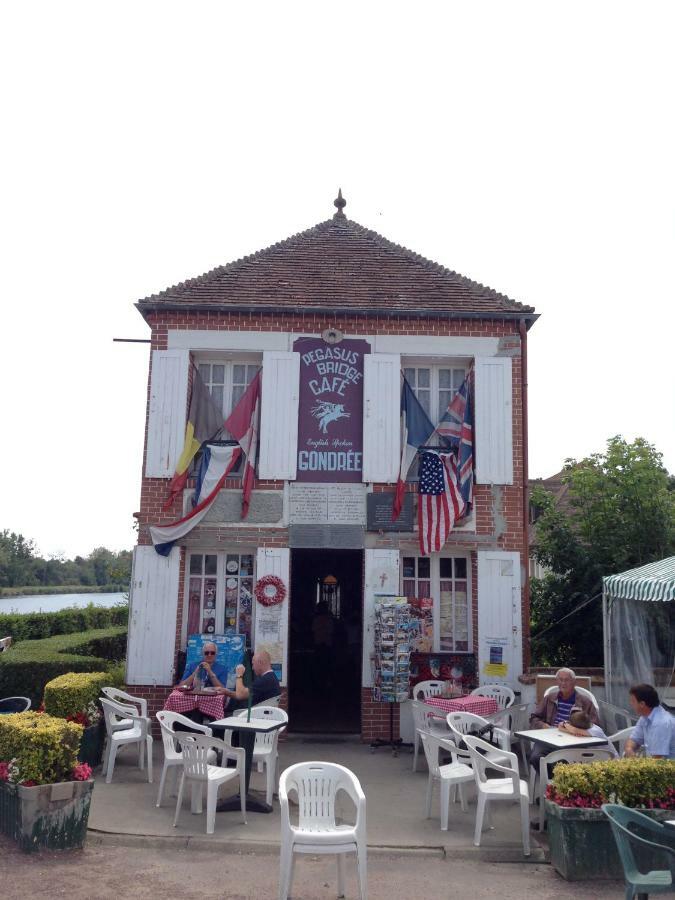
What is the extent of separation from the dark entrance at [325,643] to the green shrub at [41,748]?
203 inches

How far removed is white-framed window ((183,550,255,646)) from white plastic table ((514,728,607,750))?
4622 millimetres

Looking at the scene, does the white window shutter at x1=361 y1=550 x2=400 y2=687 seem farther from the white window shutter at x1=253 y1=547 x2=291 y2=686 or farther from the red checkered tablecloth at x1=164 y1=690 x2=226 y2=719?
the red checkered tablecloth at x1=164 y1=690 x2=226 y2=719

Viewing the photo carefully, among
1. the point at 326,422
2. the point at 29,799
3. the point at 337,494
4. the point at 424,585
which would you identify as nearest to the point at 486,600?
the point at 424,585

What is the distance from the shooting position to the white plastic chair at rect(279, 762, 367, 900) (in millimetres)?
5211

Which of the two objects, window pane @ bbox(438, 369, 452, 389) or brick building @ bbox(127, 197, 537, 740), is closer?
brick building @ bbox(127, 197, 537, 740)

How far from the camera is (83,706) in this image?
8672 millimetres

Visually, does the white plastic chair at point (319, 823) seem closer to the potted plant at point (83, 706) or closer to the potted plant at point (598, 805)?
the potted plant at point (598, 805)

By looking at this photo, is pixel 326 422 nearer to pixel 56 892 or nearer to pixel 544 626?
pixel 544 626

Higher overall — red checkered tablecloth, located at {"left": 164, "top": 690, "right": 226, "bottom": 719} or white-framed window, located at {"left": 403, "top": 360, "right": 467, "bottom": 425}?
white-framed window, located at {"left": 403, "top": 360, "right": 467, "bottom": 425}

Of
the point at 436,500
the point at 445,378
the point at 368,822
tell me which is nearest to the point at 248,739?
the point at 368,822

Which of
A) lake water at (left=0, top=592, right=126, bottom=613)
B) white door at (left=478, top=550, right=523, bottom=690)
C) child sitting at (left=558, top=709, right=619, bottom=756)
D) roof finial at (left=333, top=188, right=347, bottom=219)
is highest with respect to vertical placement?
roof finial at (left=333, top=188, right=347, bottom=219)

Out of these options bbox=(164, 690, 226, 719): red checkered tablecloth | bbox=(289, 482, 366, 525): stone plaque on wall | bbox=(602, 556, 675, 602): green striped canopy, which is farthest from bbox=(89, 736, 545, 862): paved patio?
bbox=(289, 482, 366, 525): stone plaque on wall

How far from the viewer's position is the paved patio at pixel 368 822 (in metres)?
6.65

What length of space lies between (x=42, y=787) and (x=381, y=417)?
22.3 ft
